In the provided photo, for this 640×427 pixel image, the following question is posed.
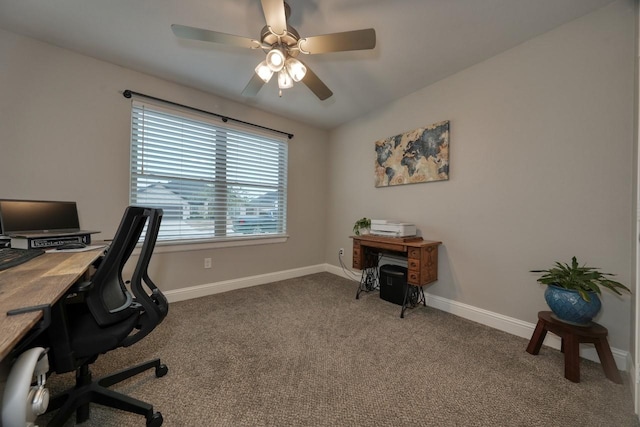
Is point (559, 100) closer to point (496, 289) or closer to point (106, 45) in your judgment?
point (496, 289)

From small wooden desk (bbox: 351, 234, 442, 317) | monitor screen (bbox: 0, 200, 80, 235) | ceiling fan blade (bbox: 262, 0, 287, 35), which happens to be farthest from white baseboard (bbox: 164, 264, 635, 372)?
ceiling fan blade (bbox: 262, 0, 287, 35)

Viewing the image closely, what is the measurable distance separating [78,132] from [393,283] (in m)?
3.42

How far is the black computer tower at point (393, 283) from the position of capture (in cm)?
254

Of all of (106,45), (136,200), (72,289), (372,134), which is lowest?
(72,289)

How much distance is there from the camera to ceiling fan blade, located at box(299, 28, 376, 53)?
4.74 ft

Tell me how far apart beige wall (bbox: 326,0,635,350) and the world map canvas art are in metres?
0.09

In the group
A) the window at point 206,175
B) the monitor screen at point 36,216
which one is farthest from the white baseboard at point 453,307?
the monitor screen at point 36,216

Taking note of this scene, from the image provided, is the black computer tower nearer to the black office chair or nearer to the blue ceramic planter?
the blue ceramic planter

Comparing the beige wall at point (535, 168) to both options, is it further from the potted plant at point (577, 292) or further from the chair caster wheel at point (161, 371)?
the chair caster wheel at point (161, 371)

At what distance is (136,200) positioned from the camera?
243 cm

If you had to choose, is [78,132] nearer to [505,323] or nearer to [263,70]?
[263,70]

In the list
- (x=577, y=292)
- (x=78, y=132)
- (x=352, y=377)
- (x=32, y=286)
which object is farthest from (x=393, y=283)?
(x=78, y=132)

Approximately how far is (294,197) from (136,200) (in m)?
1.93

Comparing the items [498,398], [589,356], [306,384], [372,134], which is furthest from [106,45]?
[589,356]
